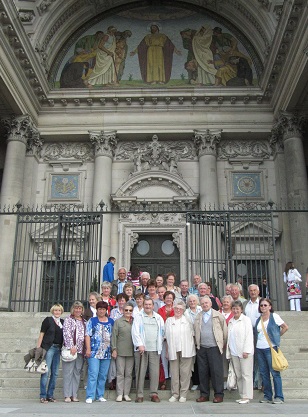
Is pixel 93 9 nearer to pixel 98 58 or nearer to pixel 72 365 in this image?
pixel 98 58

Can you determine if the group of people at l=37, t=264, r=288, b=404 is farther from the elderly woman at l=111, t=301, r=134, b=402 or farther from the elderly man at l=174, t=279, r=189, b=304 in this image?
the elderly man at l=174, t=279, r=189, b=304

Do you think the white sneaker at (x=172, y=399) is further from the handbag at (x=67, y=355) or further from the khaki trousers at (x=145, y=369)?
the handbag at (x=67, y=355)

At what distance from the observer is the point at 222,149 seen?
→ 20672 mm

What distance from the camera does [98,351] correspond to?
7.41 meters

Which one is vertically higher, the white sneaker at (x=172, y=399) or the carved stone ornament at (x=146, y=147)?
the carved stone ornament at (x=146, y=147)

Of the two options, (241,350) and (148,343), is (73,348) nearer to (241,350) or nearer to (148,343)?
(148,343)

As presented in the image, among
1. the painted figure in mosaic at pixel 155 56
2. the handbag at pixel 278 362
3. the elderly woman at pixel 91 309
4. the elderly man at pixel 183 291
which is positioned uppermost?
the painted figure in mosaic at pixel 155 56

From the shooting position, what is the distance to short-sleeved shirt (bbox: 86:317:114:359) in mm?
7406

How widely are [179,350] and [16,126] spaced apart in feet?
47.0

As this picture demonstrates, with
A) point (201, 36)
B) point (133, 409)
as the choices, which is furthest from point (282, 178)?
point (133, 409)

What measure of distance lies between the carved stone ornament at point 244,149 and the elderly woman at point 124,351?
1398 cm

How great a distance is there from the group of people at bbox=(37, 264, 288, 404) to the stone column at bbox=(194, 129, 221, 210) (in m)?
11.5

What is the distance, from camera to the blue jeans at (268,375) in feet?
22.7

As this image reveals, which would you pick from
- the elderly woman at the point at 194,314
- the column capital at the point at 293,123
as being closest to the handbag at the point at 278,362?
the elderly woman at the point at 194,314
